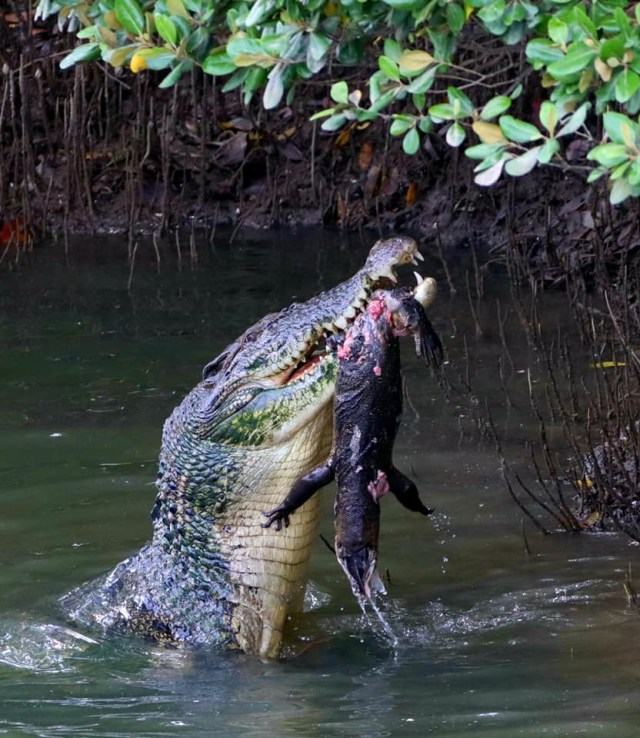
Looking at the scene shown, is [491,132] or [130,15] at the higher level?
[130,15]

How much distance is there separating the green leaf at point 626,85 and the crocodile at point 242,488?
41.4 inches

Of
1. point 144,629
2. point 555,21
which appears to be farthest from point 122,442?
point 555,21

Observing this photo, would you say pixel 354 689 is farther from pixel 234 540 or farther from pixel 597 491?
pixel 597 491

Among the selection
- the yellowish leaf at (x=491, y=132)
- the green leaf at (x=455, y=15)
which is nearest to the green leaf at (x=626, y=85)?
the yellowish leaf at (x=491, y=132)

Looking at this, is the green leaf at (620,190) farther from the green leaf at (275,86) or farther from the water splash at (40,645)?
the water splash at (40,645)

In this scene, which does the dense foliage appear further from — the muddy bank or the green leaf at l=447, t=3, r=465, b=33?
the muddy bank

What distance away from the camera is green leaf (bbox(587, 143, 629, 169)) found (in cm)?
425

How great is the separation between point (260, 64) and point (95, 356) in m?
4.23

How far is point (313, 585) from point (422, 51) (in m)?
2.12

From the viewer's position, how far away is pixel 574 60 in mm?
4348

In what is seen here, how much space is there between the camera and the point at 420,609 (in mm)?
5176

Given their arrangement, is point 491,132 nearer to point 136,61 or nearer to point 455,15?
point 455,15

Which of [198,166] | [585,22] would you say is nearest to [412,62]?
[585,22]

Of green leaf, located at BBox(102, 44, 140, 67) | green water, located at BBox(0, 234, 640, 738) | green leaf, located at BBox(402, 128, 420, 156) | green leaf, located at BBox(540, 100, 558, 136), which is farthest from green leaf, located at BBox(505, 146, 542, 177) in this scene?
green leaf, located at BBox(102, 44, 140, 67)
